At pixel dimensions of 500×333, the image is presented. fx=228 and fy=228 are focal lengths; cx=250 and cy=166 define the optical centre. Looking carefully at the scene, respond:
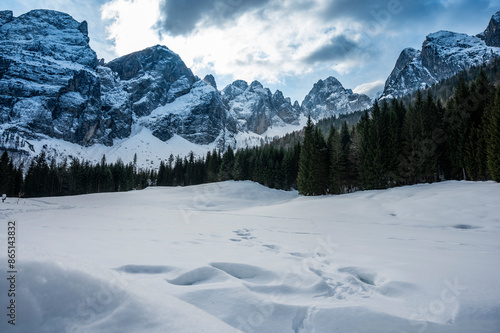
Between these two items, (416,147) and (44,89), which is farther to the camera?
(44,89)

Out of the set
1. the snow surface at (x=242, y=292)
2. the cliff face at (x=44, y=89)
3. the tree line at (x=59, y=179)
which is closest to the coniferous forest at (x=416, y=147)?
the tree line at (x=59, y=179)

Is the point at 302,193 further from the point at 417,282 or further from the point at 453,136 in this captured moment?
the point at 417,282

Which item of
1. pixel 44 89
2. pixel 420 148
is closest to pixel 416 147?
pixel 420 148

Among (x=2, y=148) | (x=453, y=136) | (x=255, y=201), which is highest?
(x=2, y=148)

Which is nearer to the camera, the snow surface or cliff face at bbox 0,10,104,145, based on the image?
the snow surface

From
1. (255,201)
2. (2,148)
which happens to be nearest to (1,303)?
(255,201)

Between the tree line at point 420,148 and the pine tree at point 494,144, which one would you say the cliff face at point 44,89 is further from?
the pine tree at point 494,144

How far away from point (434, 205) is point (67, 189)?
8094 centimetres

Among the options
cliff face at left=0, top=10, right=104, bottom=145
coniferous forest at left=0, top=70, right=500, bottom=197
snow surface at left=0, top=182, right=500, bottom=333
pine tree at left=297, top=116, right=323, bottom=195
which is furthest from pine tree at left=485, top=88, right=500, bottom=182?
cliff face at left=0, top=10, right=104, bottom=145

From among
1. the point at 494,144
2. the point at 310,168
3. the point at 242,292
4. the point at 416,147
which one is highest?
the point at 416,147

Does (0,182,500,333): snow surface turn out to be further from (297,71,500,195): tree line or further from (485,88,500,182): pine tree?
(297,71,500,195): tree line

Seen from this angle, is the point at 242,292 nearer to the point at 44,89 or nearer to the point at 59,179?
the point at 59,179

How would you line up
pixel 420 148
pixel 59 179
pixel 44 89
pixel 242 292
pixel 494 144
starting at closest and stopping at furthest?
pixel 242 292 < pixel 494 144 < pixel 420 148 < pixel 59 179 < pixel 44 89

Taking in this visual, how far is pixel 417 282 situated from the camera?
128 inches
